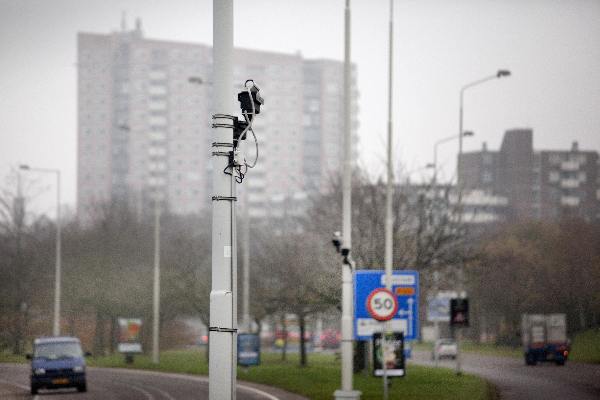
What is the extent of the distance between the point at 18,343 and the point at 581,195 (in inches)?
5377

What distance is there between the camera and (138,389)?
37.2 m

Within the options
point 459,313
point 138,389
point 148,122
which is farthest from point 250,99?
point 148,122

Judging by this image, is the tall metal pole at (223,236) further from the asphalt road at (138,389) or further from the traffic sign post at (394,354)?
the asphalt road at (138,389)

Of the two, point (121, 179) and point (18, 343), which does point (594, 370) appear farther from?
point (121, 179)

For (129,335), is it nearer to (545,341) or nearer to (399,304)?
(545,341)

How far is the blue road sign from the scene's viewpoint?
90.8 ft

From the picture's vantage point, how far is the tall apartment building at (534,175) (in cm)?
17912

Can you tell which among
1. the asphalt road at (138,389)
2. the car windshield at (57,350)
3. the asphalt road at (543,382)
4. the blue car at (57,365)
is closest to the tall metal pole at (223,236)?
the asphalt road at (138,389)

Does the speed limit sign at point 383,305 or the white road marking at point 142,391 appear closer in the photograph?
the speed limit sign at point 383,305

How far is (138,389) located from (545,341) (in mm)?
28212

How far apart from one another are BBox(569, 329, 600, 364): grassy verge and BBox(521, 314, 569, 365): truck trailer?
8234 millimetres

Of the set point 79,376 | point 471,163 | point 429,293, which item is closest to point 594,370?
point 429,293

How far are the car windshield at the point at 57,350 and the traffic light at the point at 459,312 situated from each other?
12.7 m

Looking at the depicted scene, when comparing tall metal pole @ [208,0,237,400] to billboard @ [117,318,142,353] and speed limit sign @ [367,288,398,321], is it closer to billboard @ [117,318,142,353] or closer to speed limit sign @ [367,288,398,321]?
speed limit sign @ [367,288,398,321]
